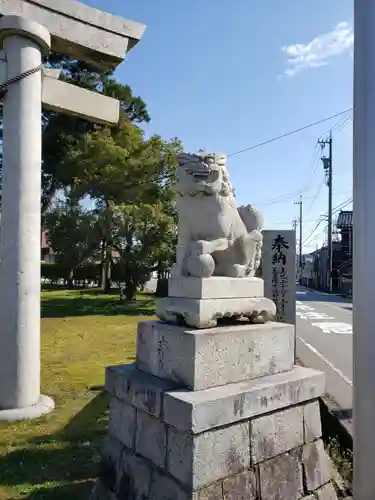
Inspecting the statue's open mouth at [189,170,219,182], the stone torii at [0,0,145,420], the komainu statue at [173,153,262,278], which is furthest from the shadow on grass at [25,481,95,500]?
the statue's open mouth at [189,170,219,182]

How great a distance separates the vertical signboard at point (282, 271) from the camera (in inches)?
220

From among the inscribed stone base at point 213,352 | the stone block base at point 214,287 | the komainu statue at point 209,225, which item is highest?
the komainu statue at point 209,225

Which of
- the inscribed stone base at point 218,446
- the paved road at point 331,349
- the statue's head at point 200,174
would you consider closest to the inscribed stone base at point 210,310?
the inscribed stone base at point 218,446

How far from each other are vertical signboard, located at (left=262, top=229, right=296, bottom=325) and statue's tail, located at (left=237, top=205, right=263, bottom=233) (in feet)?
8.62

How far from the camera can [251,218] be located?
3.07 m

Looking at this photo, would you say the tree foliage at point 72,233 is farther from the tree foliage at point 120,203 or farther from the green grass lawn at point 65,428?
the green grass lawn at point 65,428

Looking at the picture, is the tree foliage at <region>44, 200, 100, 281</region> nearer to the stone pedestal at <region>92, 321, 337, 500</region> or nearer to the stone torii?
the stone torii

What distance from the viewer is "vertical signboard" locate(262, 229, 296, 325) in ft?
18.4

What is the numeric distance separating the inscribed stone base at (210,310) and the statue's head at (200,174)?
780 millimetres

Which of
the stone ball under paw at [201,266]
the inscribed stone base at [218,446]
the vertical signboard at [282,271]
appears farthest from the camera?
the vertical signboard at [282,271]

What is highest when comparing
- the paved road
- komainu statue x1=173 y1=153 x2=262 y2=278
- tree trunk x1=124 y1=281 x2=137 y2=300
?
komainu statue x1=173 y1=153 x2=262 y2=278

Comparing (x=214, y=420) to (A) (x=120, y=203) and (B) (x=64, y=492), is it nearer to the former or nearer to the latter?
(B) (x=64, y=492)

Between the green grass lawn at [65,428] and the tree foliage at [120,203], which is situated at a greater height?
the tree foliage at [120,203]

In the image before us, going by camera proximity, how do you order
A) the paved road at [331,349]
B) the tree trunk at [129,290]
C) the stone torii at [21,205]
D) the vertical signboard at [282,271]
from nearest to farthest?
1. the stone torii at [21,205]
2. the vertical signboard at [282,271]
3. the paved road at [331,349]
4. the tree trunk at [129,290]
